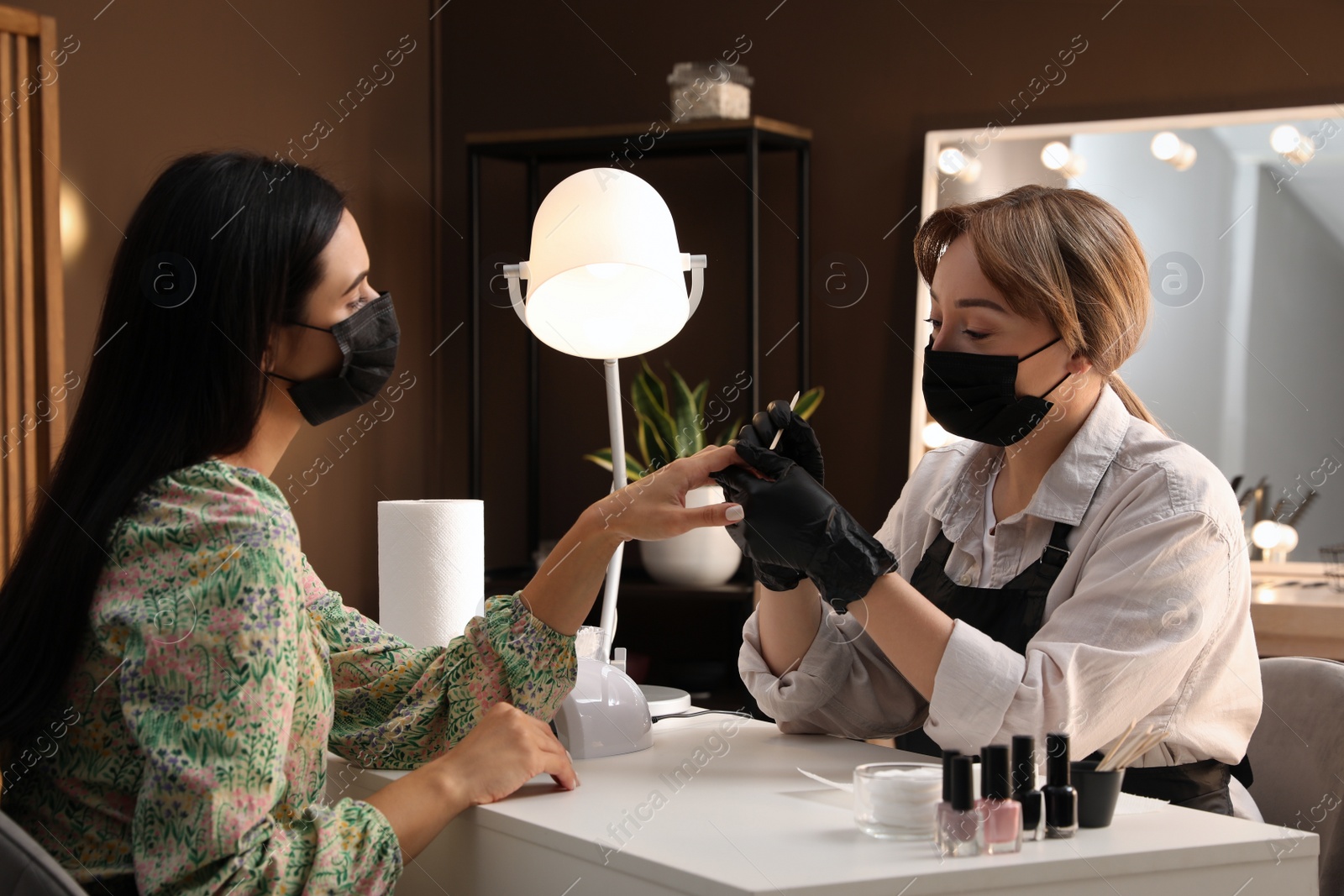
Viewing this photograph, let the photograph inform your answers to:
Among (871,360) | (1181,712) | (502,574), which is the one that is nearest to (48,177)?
(502,574)

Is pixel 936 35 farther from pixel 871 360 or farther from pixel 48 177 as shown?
pixel 48 177

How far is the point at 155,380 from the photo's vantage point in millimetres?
1101

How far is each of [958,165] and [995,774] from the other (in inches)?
97.2

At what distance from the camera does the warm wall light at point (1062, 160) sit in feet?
10.0

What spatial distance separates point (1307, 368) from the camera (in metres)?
2.87

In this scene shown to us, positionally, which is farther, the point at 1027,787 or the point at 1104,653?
the point at 1104,653

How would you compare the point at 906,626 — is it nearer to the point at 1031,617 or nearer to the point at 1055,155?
the point at 1031,617

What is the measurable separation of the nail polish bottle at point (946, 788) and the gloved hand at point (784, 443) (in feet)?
1.53

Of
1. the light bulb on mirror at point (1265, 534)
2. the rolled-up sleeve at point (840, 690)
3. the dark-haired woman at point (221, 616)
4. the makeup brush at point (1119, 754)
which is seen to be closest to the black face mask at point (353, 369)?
the dark-haired woman at point (221, 616)

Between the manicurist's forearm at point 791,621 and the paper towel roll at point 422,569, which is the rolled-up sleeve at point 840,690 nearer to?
the manicurist's forearm at point 791,621

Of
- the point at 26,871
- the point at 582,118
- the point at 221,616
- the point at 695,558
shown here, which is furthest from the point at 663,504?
the point at 582,118

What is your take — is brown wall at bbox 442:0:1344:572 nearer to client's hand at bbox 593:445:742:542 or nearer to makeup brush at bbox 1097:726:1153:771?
client's hand at bbox 593:445:742:542

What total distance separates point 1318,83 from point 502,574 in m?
2.43

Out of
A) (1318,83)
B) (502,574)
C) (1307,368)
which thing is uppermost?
(1318,83)
